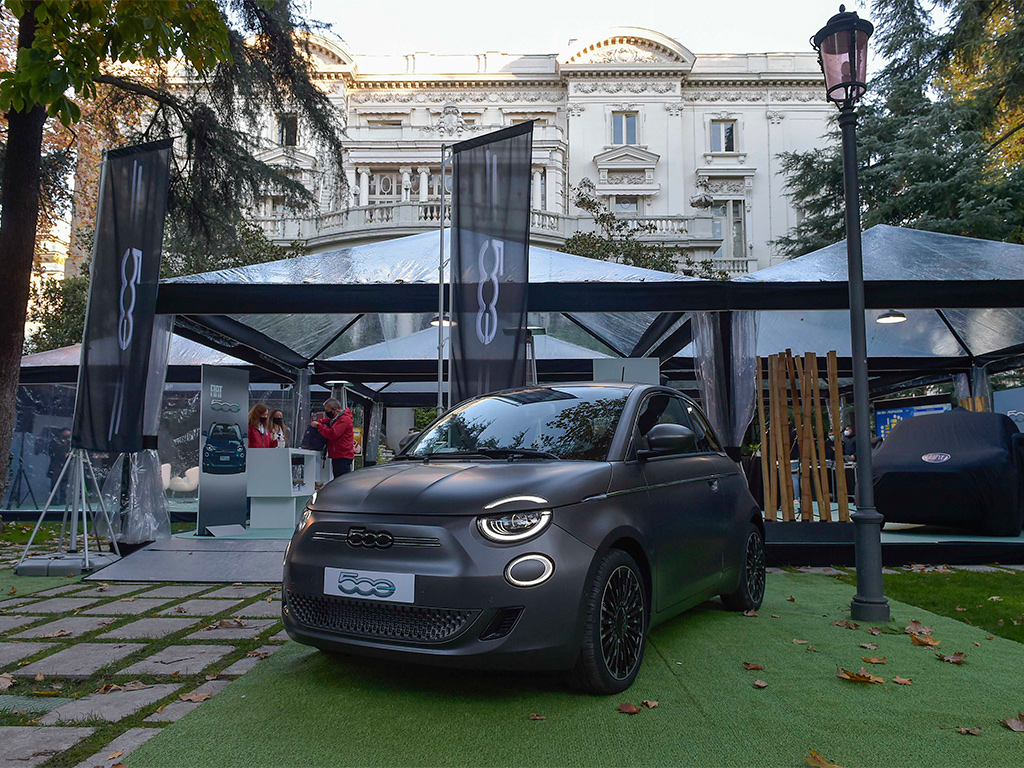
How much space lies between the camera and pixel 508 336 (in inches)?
321

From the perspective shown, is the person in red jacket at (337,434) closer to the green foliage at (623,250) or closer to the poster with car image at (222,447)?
the poster with car image at (222,447)

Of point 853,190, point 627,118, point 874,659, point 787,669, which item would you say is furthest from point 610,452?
point 627,118

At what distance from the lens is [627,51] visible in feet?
142

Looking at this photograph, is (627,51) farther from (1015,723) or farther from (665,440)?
(1015,723)

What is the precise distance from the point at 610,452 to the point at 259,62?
11.9 m

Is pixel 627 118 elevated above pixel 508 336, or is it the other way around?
pixel 627 118

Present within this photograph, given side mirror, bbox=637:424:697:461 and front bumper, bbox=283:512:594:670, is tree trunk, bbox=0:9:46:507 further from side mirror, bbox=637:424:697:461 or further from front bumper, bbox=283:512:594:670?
side mirror, bbox=637:424:697:461

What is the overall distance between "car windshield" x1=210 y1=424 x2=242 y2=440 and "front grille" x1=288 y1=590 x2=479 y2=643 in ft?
24.5

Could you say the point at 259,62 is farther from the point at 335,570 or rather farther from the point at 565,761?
the point at 565,761

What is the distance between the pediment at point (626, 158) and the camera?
4141 centimetres

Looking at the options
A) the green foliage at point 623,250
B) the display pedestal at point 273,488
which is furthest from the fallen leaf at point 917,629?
the green foliage at point 623,250

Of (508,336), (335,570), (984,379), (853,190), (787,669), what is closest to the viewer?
(335,570)

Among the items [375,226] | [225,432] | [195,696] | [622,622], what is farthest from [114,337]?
[375,226]

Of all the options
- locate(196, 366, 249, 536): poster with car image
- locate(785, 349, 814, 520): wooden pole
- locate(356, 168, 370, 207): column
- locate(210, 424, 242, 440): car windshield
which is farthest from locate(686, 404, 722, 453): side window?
locate(356, 168, 370, 207): column
